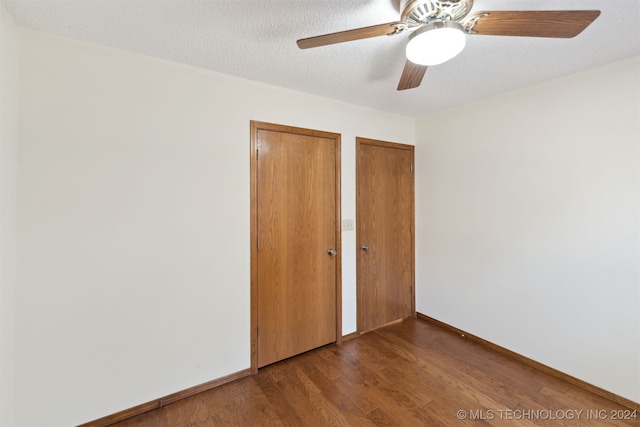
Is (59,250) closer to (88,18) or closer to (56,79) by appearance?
(56,79)

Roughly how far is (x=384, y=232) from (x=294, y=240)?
1067mm

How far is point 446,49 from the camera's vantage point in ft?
3.71

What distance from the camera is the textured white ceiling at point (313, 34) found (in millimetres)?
1290

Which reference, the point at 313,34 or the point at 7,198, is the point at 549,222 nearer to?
the point at 313,34

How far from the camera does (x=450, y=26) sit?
43.1 inches

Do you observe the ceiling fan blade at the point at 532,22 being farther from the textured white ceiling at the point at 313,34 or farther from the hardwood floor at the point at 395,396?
the hardwood floor at the point at 395,396

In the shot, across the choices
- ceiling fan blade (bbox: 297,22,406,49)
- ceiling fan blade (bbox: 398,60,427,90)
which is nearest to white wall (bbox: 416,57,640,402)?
ceiling fan blade (bbox: 398,60,427,90)

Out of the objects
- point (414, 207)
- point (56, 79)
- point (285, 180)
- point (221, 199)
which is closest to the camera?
point (56, 79)

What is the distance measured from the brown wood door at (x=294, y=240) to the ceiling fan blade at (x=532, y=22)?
1438 mm

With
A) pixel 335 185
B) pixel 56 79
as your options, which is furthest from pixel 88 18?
pixel 335 185

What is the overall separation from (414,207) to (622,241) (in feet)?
5.36

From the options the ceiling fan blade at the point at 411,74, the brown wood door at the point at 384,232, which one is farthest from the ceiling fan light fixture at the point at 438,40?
the brown wood door at the point at 384,232

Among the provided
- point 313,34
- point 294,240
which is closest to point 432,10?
point 313,34

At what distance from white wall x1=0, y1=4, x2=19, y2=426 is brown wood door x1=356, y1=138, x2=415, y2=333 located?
230 centimetres
